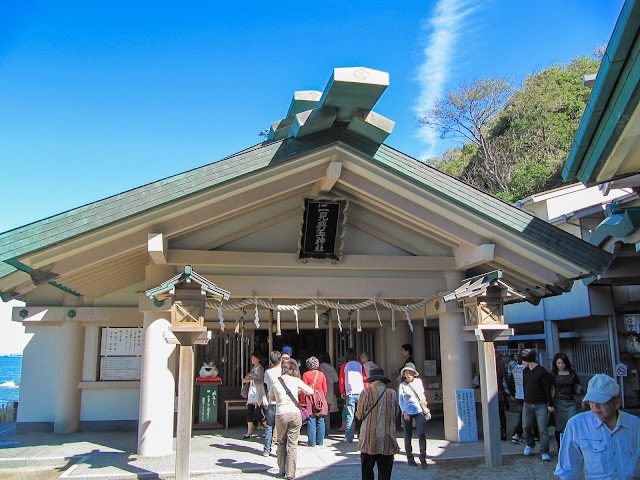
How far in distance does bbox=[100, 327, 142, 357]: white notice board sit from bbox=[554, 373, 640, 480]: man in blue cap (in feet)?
31.9

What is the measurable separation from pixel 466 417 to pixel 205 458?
459cm

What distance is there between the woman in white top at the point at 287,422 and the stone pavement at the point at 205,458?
14.9 inches

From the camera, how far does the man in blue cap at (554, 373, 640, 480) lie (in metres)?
3.36

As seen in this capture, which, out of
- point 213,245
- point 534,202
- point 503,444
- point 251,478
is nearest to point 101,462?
point 251,478

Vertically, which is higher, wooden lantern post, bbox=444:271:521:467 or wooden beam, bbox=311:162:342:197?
wooden beam, bbox=311:162:342:197

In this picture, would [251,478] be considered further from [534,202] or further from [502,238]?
[534,202]

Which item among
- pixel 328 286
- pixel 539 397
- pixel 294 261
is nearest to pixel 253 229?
pixel 294 261

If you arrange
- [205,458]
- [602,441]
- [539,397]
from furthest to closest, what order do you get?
[205,458] < [539,397] < [602,441]

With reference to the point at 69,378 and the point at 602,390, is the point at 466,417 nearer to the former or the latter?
the point at 602,390

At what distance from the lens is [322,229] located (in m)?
9.20

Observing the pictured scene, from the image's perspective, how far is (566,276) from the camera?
8617 mm

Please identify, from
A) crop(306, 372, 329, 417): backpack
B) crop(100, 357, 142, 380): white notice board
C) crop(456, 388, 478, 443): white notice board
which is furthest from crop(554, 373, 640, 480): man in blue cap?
crop(100, 357, 142, 380): white notice board

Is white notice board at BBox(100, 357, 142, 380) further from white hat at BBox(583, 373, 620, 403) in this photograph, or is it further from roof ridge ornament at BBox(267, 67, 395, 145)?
white hat at BBox(583, 373, 620, 403)

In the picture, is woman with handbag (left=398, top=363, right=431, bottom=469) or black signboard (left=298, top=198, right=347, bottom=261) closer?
woman with handbag (left=398, top=363, right=431, bottom=469)
